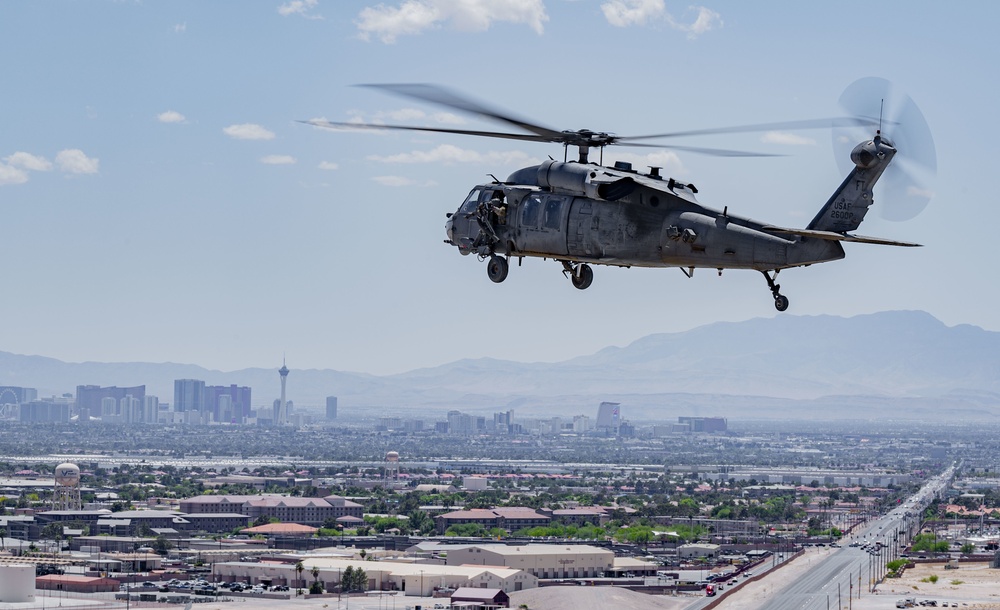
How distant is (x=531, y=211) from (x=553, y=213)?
24.7 inches

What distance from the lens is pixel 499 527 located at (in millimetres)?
161875

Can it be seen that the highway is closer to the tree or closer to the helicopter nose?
the tree

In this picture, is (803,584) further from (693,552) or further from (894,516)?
(894,516)

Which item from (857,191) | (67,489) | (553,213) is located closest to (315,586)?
(67,489)

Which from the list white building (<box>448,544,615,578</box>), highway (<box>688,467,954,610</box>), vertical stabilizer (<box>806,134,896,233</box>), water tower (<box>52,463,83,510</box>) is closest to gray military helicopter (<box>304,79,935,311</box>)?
vertical stabilizer (<box>806,134,896,233</box>)

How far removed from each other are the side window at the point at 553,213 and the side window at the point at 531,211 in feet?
0.78

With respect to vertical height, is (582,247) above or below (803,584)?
above

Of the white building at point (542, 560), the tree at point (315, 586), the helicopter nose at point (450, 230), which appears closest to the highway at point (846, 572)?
the white building at point (542, 560)

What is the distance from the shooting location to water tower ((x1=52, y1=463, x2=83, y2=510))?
16225 cm

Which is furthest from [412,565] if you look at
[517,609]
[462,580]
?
[517,609]

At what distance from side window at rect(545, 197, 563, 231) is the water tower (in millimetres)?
135938

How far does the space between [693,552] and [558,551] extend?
2007 cm

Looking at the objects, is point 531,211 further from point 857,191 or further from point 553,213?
point 857,191

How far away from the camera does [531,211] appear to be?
1305 inches
